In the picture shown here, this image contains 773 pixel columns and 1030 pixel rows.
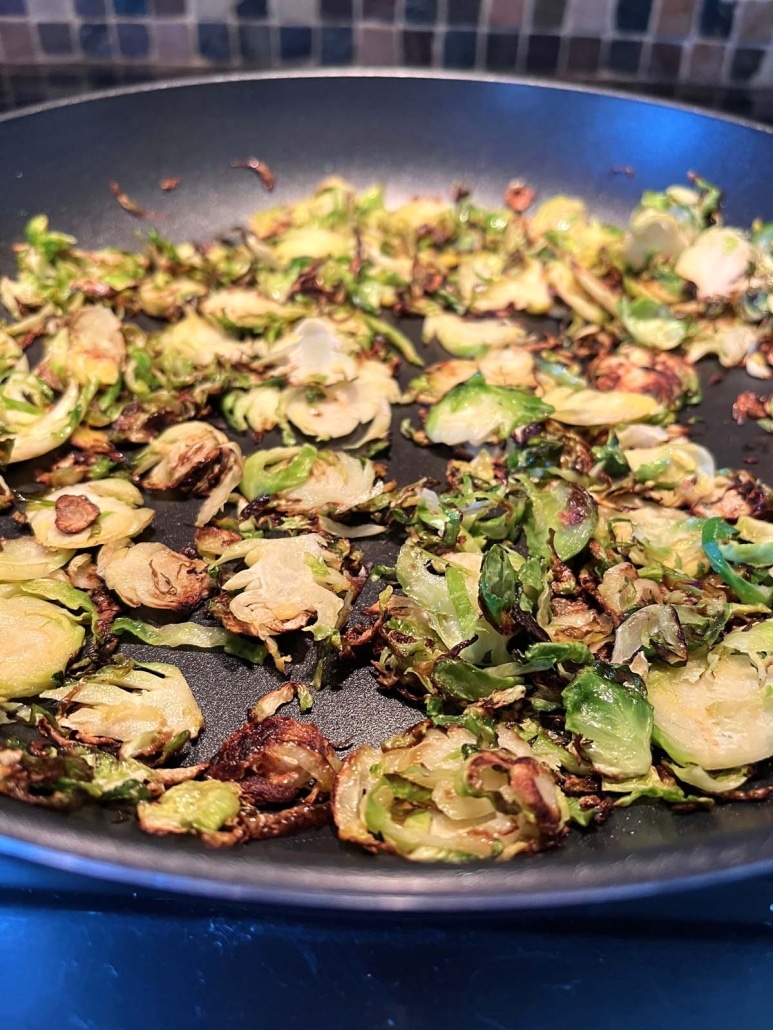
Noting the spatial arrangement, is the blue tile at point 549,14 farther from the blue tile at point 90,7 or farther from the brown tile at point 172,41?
the blue tile at point 90,7

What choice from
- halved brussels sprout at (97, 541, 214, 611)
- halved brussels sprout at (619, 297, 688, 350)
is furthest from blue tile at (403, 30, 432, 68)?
halved brussels sprout at (97, 541, 214, 611)

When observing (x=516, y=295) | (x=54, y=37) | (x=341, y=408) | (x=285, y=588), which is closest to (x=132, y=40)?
(x=54, y=37)

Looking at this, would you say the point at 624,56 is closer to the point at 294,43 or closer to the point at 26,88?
the point at 294,43

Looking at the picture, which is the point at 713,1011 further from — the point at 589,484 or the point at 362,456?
the point at 362,456

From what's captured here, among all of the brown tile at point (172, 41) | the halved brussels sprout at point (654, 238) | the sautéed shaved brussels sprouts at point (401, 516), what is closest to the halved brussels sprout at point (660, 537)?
the sautéed shaved brussels sprouts at point (401, 516)

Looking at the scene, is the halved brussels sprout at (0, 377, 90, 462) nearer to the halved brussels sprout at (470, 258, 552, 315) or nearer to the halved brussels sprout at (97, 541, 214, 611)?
the halved brussels sprout at (97, 541, 214, 611)
